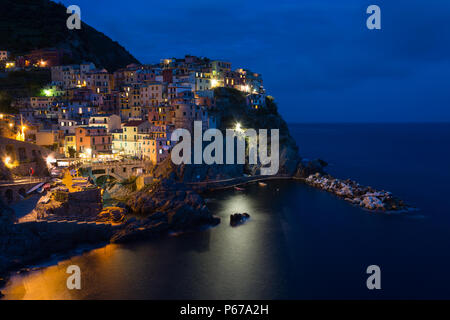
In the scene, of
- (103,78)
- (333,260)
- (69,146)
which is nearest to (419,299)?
(333,260)

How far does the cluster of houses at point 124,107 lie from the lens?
45.5 m

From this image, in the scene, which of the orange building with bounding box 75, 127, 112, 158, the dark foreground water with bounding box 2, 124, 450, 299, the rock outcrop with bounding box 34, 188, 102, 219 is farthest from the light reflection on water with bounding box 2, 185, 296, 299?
the orange building with bounding box 75, 127, 112, 158

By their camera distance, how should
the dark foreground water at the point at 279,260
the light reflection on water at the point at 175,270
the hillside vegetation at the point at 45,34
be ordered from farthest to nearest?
1. the hillside vegetation at the point at 45,34
2. the dark foreground water at the point at 279,260
3. the light reflection on water at the point at 175,270

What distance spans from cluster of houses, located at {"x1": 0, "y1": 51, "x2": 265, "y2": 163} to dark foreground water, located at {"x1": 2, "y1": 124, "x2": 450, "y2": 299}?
15.7 m

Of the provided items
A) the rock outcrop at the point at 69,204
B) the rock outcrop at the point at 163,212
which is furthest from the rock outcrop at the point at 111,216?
the rock outcrop at the point at 163,212

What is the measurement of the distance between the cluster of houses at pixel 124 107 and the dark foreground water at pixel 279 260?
1572 centimetres

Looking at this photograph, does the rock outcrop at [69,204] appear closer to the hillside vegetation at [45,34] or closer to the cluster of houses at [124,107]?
the cluster of houses at [124,107]

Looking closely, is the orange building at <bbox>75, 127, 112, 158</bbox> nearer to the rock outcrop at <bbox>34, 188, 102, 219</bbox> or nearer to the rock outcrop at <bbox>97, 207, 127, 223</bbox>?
the rock outcrop at <bbox>34, 188, 102, 219</bbox>

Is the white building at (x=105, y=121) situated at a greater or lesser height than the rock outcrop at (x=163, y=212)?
greater

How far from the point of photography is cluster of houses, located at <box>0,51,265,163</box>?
1793 inches
